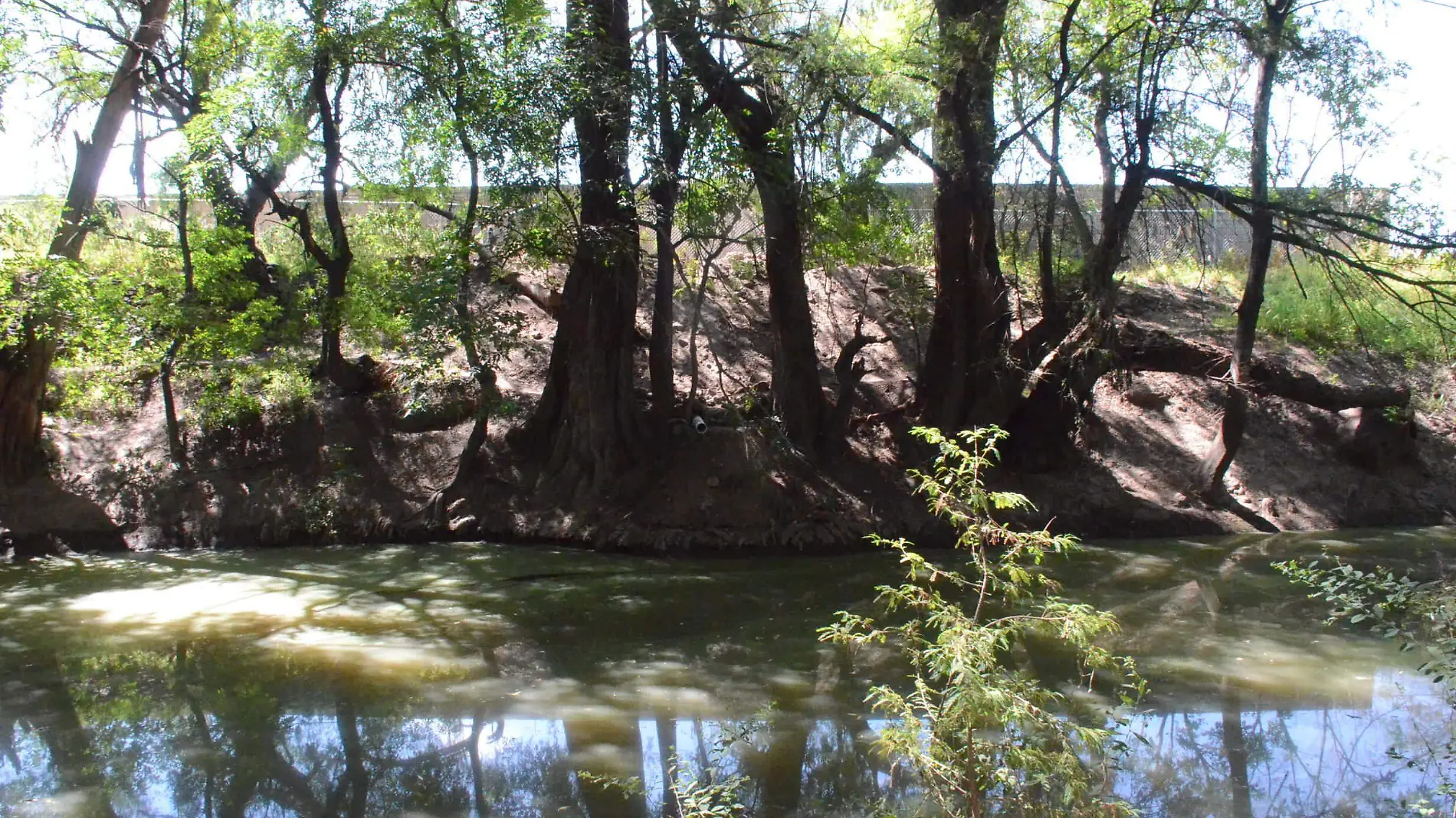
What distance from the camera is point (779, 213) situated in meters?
12.6

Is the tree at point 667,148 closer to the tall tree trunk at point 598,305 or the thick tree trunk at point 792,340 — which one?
the tall tree trunk at point 598,305

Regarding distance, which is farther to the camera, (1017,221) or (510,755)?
(1017,221)

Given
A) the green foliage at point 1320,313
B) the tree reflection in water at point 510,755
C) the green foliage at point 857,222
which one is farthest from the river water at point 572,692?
the green foliage at point 1320,313

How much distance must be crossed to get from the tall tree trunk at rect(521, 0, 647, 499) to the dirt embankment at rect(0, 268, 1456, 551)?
44 centimetres

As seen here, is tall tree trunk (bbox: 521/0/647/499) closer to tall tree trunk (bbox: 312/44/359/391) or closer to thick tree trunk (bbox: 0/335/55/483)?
tall tree trunk (bbox: 312/44/359/391)

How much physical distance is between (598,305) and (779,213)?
2404 millimetres

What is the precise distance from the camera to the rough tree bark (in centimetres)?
1160

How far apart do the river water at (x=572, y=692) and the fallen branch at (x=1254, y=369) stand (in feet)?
8.79

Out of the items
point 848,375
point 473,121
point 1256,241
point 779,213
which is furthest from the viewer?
point 848,375

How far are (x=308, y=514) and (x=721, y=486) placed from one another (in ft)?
16.0

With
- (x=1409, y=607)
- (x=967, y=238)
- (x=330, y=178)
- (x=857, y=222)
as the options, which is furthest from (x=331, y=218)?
(x=1409, y=607)

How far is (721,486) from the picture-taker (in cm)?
1285

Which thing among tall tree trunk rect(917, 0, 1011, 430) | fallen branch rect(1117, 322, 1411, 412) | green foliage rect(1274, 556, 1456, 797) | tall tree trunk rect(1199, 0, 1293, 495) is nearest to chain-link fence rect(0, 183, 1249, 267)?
tall tree trunk rect(917, 0, 1011, 430)

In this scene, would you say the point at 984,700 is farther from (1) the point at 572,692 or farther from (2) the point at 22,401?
(2) the point at 22,401
